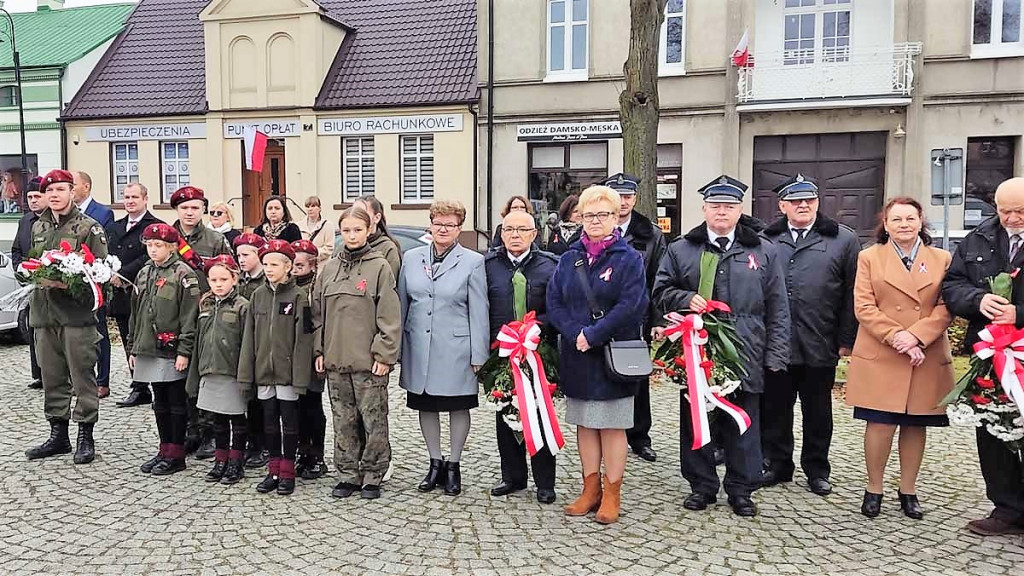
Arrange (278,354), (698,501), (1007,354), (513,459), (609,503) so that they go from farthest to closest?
(513,459)
(278,354)
(698,501)
(609,503)
(1007,354)

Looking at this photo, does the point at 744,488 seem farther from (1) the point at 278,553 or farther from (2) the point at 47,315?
(2) the point at 47,315

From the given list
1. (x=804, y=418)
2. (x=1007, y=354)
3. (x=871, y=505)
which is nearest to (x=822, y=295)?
(x=804, y=418)

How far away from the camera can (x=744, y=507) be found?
5.13m

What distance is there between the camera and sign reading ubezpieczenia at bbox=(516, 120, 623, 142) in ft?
64.1

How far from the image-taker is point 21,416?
7.64 meters

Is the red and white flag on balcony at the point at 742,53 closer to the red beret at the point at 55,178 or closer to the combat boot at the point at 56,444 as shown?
the red beret at the point at 55,178

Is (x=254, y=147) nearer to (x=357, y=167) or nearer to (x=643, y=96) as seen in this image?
(x=357, y=167)

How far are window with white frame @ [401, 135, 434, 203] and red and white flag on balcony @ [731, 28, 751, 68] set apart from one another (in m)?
7.57

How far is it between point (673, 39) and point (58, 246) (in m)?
15.8

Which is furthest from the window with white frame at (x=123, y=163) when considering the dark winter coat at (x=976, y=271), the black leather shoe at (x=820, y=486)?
the dark winter coat at (x=976, y=271)

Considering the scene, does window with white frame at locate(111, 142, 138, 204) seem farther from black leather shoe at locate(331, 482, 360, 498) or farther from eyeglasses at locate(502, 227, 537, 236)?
eyeglasses at locate(502, 227, 537, 236)

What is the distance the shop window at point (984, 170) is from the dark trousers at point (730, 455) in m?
15.2

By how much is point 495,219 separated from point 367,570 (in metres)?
16.8

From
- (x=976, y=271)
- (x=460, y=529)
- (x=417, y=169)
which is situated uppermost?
(x=417, y=169)
